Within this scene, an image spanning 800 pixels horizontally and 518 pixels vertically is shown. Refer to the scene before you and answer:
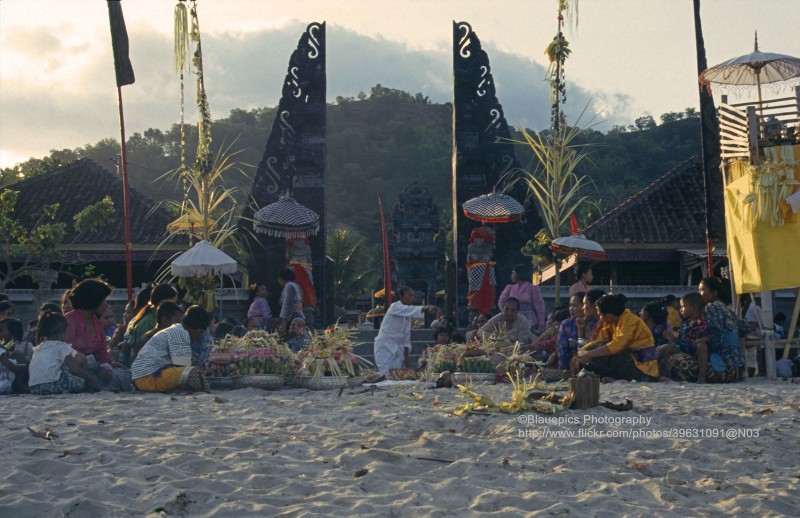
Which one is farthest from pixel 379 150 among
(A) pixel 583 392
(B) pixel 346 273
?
(A) pixel 583 392

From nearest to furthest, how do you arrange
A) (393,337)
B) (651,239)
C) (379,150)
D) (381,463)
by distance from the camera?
(381,463) → (393,337) → (651,239) → (379,150)

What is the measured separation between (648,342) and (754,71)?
16.6ft

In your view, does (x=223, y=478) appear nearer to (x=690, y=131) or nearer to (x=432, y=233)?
(x=432, y=233)

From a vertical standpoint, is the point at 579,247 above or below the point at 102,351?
above

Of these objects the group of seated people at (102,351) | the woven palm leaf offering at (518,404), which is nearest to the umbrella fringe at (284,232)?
the group of seated people at (102,351)

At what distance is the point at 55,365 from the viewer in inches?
338

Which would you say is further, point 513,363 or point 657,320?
point 657,320

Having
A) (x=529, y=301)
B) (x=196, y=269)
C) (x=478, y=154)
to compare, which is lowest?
(x=529, y=301)

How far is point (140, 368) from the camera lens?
8.50 meters

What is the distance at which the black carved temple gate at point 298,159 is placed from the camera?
17.4 m

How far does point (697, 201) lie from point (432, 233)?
8333mm

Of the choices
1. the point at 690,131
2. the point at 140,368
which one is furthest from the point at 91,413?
the point at 690,131

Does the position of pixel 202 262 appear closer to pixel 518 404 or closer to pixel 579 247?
pixel 579 247

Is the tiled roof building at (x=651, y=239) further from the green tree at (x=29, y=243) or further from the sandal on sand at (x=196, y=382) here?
the sandal on sand at (x=196, y=382)
